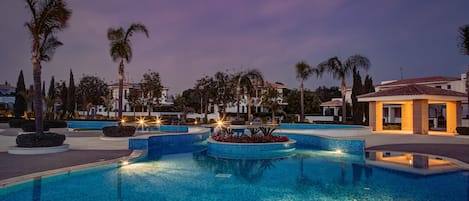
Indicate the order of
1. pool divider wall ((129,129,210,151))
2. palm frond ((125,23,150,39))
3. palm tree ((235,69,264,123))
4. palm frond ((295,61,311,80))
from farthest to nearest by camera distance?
palm tree ((235,69,264,123)) < palm frond ((295,61,311,80)) < palm frond ((125,23,150,39)) < pool divider wall ((129,129,210,151))

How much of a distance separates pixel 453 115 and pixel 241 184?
19157 millimetres

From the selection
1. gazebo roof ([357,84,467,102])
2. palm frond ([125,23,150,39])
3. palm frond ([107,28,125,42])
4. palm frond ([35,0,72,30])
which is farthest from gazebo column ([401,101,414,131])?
palm frond ([35,0,72,30])

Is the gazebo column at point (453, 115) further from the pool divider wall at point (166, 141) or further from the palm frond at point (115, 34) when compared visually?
the palm frond at point (115, 34)

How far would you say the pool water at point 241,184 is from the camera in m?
6.20

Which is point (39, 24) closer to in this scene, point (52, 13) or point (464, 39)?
point (52, 13)

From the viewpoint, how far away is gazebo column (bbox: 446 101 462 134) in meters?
19.6

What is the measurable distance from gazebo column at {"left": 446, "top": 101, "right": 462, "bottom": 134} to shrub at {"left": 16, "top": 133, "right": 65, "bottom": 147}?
22.8 m

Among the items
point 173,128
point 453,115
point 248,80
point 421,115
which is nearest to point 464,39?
point 421,115

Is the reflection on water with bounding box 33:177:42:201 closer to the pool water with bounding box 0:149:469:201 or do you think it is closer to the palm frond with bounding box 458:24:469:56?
the pool water with bounding box 0:149:469:201

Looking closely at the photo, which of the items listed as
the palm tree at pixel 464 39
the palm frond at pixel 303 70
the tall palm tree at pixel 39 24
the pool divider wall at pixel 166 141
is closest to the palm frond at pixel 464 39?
the palm tree at pixel 464 39

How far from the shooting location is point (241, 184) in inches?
A: 290

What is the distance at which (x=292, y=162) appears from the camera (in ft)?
34.1

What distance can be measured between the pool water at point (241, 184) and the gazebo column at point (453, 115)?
14.3 m

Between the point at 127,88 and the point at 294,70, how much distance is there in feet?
118
